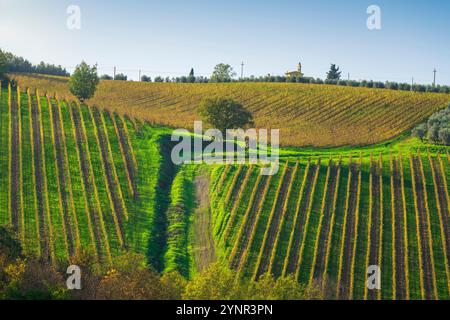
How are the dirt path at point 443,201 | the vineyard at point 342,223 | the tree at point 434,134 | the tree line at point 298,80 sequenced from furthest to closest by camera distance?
the tree line at point 298,80 → the tree at point 434,134 → the dirt path at point 443,201 → the vineyard at point 342,223

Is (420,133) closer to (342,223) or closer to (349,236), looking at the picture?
(342,223)

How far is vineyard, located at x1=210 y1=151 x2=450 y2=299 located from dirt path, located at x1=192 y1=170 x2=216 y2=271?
70 cm

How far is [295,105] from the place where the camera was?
322ft

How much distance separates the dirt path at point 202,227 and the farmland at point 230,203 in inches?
7.7

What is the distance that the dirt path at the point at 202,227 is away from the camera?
4679 centimetres

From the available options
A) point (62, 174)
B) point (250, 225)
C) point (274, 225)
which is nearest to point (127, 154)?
point (62, 174)

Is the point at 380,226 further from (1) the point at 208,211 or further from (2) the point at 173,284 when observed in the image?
(2) the point at 173,284

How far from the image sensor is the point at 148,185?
56.8 metres

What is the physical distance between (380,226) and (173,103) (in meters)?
53.4

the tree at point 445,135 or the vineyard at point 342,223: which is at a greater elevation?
the tree at point 445,135

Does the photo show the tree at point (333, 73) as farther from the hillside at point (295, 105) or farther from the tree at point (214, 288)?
the tree at point (214, 288)

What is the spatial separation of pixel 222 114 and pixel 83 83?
19914mm

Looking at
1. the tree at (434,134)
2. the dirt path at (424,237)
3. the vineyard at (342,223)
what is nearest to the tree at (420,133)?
the tree at (434,134)
